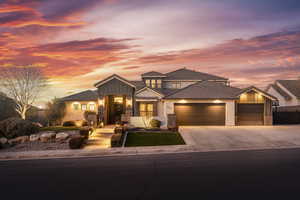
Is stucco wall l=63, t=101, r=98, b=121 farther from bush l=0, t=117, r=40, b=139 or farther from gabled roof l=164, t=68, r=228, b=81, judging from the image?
gabled roof l=164, t=68, r=228, b=81

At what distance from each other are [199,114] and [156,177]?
1690 cm

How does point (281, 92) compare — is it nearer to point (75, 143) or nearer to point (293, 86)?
point (293, 86)

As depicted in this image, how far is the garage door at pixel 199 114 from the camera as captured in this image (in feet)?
76.2

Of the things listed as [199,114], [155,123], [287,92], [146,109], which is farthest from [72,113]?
[287,92]

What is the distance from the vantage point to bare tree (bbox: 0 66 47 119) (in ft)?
95.9

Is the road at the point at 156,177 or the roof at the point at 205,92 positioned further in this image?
the roof at the point at 205,92

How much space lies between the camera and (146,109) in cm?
2436

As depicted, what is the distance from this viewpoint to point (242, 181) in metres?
Answer: 6.98

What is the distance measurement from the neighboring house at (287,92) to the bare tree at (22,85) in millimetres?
42901

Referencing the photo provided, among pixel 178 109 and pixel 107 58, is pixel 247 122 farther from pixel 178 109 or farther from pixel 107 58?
pixel 107 58

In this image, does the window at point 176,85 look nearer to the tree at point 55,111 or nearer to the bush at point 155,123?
the bush at point 155,123

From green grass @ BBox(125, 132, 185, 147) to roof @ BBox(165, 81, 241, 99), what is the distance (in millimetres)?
7493

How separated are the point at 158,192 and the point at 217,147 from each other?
8099mm

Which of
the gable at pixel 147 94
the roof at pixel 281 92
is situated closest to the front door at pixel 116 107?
the gable at pixel 147 94
